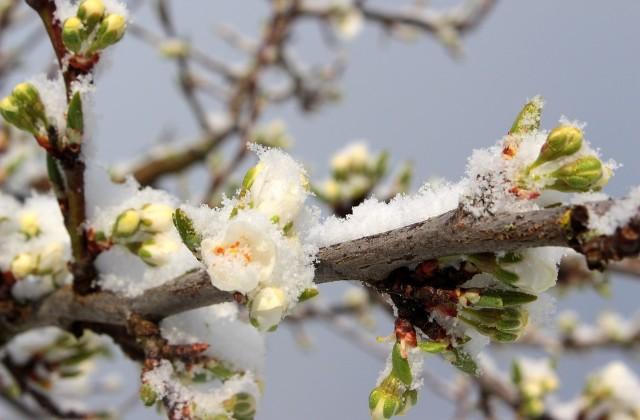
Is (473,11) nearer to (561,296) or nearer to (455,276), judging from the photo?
(561,296)

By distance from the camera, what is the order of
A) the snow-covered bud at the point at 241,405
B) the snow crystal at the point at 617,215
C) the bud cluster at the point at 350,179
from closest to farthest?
the snow crystal at the point at 617,215 → the snow-covered bud at the point at 241,405 → the bud cluster at the point at 350,179

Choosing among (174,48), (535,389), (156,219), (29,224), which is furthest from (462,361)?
(174,48)

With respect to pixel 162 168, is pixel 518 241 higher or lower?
lower

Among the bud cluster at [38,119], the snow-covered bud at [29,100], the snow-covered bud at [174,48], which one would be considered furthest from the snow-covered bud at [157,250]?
the snow-covered bud at [174,48]

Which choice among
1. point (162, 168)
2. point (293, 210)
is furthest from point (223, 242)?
point (162, 168)

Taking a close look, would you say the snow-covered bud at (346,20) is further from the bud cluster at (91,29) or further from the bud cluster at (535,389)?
the bud cluster at (91,29)

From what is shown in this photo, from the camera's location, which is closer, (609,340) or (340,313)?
(609,340)
